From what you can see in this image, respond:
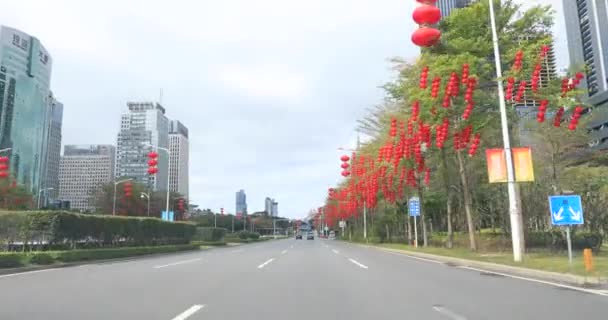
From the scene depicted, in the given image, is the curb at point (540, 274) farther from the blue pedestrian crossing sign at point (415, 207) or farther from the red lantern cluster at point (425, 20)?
the blue pedestrian crossing sign at point (415, 207)

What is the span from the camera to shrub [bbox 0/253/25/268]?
58.9 feet

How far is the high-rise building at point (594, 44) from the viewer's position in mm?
61644

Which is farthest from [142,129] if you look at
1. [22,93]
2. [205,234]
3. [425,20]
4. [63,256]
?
[22,93]

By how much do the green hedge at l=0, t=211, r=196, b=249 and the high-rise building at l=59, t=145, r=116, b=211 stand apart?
194ft

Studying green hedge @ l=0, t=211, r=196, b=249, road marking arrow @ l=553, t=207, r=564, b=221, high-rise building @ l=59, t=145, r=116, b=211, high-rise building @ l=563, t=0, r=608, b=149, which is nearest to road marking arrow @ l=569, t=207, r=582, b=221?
road marking arrow @ l=553, t=207, r=564, b=221

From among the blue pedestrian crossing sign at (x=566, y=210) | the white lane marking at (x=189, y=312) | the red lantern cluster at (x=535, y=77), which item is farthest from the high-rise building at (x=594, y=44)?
the white lane marking at (x=189, y=312)

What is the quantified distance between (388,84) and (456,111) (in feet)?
30.2

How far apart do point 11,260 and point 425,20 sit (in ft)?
57.3

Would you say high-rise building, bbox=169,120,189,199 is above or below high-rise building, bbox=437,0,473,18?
below

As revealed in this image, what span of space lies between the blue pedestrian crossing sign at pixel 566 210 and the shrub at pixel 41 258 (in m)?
19.7

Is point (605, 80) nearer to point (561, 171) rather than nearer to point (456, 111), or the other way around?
point (561, 171)

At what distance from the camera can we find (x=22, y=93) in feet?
182

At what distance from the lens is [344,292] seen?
10.7m

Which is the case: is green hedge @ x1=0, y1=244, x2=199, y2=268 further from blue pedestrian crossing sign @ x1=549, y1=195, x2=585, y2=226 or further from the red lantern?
blue pedestrian crossing sign @ x1=549, y1=195, x2=585, y2=226
